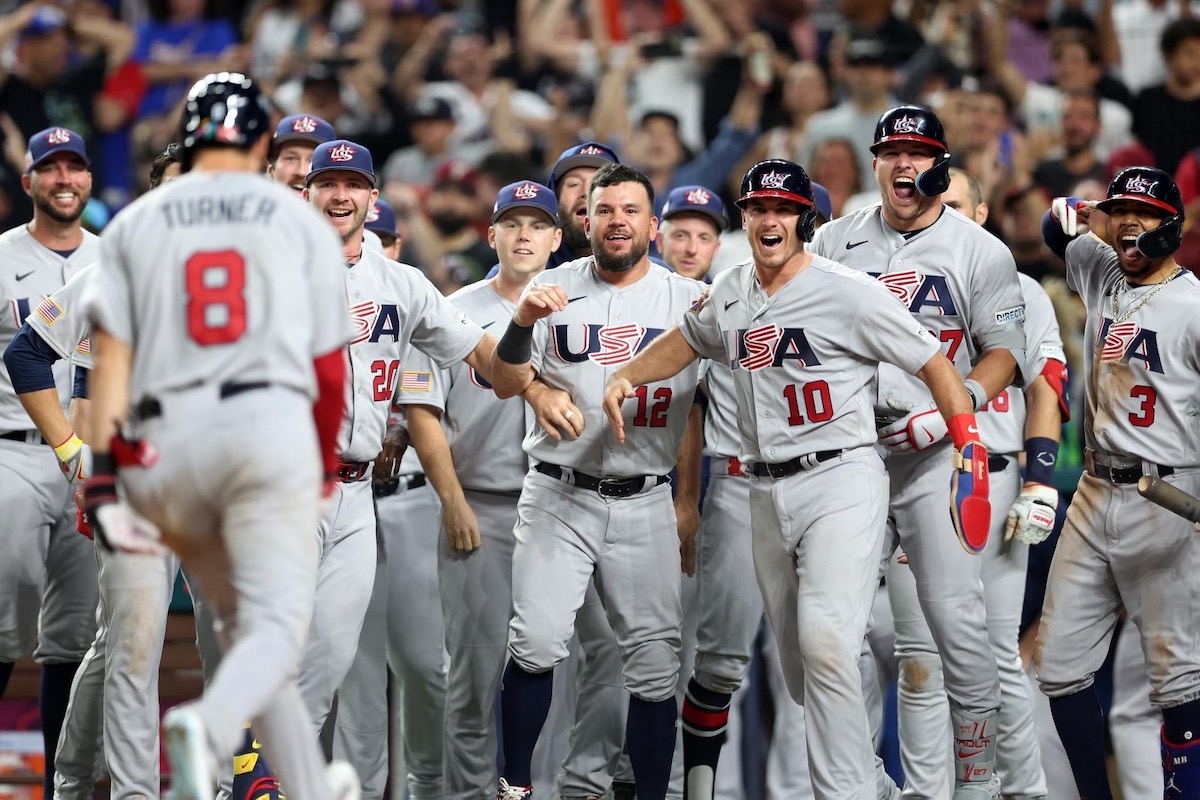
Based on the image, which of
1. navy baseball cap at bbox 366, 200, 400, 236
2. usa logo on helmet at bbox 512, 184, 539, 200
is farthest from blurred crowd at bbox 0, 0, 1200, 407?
usa logo on helmet at bbox 512, 184, 539, 200

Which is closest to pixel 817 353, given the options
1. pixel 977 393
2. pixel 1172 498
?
pixel 977 393

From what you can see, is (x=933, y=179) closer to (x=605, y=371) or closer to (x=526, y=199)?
(x=605, y=371)

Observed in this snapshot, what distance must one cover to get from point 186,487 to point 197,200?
2.41ft

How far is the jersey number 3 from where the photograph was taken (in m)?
3.66

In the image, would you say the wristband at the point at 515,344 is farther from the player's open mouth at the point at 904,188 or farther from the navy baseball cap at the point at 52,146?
the navy baseball cap at the point at 52,146

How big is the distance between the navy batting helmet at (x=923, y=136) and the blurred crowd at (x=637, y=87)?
275 cm

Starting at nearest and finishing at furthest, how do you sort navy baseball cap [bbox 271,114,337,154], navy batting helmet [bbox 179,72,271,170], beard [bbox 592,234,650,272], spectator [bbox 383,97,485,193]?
navy batting helmet [bbox 179,72,271,170] → beard [bbox 592,234,650,272] → navy baseball cap [bbox 271,114,337,154] → spectator [bbox 383,97,485,193]

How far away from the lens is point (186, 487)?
11.9 feet

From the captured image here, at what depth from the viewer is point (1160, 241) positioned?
5277 millimetres

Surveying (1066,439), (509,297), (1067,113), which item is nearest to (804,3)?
(1067,113)

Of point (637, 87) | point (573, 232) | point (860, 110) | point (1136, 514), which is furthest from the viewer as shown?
point (637, 87)

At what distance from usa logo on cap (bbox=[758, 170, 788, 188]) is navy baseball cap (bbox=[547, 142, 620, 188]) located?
1.53 metres

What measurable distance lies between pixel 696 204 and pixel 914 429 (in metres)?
1.75

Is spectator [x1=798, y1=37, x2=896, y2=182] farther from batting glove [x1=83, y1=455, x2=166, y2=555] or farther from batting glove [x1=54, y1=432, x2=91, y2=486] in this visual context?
batting glove [x1=83, y1=455, x2=166, y2=555]
